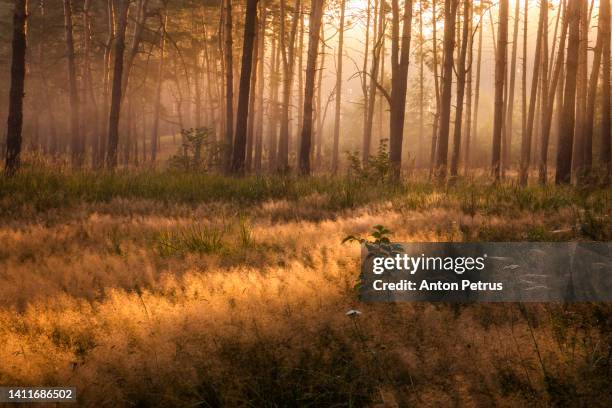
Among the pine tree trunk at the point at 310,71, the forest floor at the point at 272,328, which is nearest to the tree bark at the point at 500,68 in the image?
the pine tree trunk at the point at 310,71

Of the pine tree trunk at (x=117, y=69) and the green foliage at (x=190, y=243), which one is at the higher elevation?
the pine tree trunk at (x=117, y=69)

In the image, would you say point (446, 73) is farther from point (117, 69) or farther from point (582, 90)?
point (117, 69)

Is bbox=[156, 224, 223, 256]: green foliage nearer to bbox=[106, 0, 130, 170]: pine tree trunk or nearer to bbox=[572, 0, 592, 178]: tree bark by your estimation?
bbox=[106, 0, 130, 170]: pine tree trunk

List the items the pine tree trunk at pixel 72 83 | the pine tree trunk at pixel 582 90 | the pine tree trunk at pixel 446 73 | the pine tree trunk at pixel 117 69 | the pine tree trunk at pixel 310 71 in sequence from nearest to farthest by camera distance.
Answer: the pine tree trunk at pixel 446 73, the pine tree trunk at pixel 310 71, the pine tree trunk at pixel 117 69, the pine tree trunk at pixel 582 90, the pine tree trunk at pixel 72 83

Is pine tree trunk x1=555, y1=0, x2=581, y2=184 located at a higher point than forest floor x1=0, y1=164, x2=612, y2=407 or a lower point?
higher

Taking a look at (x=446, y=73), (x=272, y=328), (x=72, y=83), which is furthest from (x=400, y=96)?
(x=72, y=83)

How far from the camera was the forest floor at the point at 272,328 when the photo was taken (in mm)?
2633

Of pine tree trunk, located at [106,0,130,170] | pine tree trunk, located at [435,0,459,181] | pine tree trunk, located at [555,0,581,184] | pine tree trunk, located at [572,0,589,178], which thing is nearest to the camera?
pine tree trunk, located at [555,0,581,184]

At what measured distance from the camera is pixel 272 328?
3.14m

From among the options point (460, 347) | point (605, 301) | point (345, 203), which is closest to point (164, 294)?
point (460, 347)

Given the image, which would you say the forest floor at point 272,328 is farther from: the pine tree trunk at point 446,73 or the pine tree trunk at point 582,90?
the pine tree trunk at point 582,90

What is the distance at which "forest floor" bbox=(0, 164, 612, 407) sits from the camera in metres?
2.63

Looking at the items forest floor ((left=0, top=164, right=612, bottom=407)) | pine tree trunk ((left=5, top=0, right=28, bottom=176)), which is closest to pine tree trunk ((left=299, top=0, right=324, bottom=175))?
pine tree trunk ((left=5, top=0, right=28, bottom=176))

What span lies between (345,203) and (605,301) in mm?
5374
